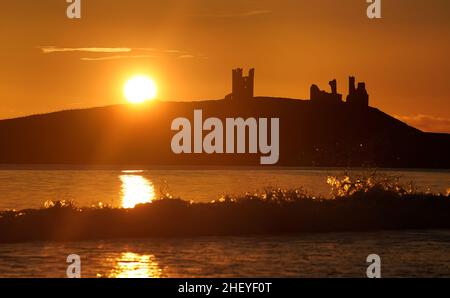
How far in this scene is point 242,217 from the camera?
43656 millimetres

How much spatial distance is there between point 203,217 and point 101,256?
11.3 meters

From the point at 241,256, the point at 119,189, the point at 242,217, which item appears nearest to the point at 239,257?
the point at 241,256

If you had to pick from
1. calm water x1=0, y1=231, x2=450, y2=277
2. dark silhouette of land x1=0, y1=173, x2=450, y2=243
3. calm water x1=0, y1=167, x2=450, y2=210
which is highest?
calm water x1=0, y1=167, x2=450, y2=210

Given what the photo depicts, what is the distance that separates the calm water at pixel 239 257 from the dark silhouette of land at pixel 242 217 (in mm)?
2844

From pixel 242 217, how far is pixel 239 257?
11.6 m

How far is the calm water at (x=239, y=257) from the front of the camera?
2816 centimetres

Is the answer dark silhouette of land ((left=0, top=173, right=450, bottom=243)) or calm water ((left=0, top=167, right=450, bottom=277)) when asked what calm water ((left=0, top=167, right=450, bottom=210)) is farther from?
calm water ((left=0, top=167, right=450, bottom=277))

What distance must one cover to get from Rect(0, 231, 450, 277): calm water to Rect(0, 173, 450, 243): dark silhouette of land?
9.33 feet

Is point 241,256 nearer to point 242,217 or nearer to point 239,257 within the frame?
point 239,257

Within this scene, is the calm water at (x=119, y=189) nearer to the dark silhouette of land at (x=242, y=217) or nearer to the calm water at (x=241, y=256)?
the dark silhouette of land at (x=242, y=217)

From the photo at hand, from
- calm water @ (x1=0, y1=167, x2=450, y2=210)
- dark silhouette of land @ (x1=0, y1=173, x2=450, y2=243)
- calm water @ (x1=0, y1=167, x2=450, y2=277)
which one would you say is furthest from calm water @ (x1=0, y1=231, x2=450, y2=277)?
calm water @ (x1=0, y1=167, x2=450, y2=210)

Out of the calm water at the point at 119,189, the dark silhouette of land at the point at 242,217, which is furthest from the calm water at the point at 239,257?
the calm water at the point at 119,189

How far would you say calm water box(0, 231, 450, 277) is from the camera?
2816cm
